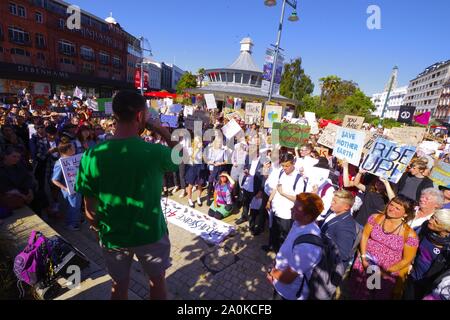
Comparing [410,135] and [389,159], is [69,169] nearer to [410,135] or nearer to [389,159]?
[389,159]

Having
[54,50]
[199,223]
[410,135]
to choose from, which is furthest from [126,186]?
[54,50]

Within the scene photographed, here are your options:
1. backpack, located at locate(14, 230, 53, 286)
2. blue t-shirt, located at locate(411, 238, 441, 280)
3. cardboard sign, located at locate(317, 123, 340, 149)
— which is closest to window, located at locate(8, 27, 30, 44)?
backpack, located at locate(14, 230, 53, 286)

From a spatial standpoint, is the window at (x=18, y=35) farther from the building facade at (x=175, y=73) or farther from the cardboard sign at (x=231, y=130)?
the building facade at (x=175, y=73)

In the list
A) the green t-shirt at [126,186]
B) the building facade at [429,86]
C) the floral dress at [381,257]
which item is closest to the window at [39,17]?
the green t-shirt at [126,186]

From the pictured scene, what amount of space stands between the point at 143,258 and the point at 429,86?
114967mm

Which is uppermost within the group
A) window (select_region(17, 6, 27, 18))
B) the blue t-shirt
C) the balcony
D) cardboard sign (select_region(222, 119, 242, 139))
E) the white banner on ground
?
window (select_region(17, 6, 27, 18))

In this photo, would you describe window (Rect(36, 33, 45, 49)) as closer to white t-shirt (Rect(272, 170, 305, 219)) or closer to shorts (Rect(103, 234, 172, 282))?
white t-shirt (Rect(272, 170, 305, 219))

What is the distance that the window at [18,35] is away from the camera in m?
28.7

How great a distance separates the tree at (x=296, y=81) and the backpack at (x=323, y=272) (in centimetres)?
5199

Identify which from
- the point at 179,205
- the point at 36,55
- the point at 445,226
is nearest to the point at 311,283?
the point at 445,226

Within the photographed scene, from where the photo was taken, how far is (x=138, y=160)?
181 centimetres

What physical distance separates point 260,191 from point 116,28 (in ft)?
170

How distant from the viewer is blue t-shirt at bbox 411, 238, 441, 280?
3.03 m

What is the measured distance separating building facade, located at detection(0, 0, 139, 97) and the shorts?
106 ft
